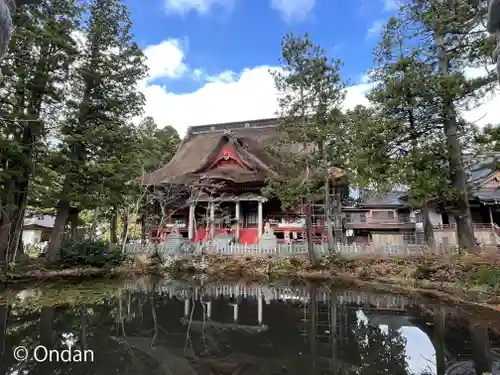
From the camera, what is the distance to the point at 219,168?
20.8 metres

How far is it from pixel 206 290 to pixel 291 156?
22.2ft

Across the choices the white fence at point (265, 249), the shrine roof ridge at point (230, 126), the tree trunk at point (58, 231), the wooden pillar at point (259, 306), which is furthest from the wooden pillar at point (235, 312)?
the shrine roof ridge at point (230, 126)

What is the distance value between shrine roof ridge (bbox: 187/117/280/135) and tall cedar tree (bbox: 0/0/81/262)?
16711mm

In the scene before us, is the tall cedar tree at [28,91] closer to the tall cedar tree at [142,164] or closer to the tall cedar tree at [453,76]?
the tall cedar tree at [142,164]

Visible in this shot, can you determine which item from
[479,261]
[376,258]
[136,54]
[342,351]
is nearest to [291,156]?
[376,258]

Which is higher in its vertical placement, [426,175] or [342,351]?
[426,175]

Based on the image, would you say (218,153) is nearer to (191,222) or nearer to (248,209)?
(248,209)

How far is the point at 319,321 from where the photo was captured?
22.2 feet

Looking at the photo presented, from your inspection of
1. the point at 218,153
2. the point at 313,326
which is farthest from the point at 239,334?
the point at 218,153

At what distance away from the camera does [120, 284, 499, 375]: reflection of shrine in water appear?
457 centimetres

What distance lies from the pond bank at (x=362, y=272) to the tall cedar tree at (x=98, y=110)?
2.25 m

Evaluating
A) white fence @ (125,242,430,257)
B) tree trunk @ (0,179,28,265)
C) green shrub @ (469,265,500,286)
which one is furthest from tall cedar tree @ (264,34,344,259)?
tree trunk @ (0,179,28,265)

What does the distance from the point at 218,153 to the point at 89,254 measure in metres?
10.5

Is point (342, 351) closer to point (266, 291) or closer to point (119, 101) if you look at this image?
point (266, 291)
